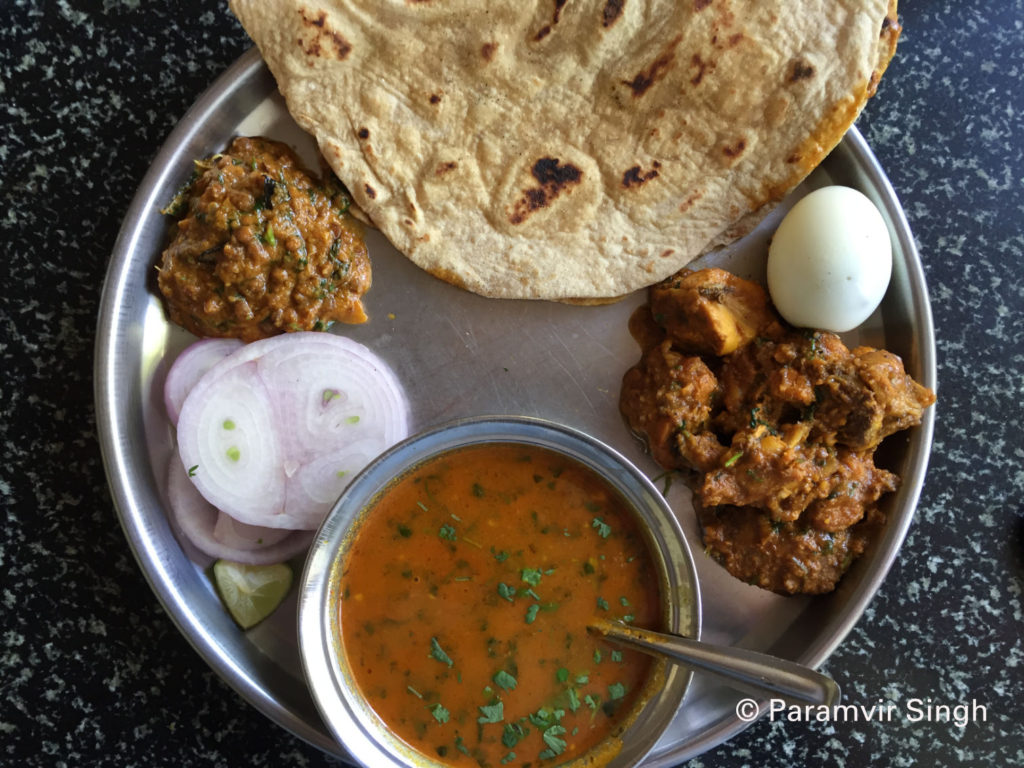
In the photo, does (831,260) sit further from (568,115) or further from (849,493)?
(568,115)

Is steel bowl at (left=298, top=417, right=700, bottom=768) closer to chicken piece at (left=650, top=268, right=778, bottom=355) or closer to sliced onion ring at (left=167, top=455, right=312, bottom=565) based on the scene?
sliced onion ring at (left=167, top=455, right=312, bottom=565)

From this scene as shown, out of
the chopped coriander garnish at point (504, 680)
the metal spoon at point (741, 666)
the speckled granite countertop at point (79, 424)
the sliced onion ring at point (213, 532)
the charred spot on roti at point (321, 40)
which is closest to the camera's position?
the metal spoon at point (741, 666)

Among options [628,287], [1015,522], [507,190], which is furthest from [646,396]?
[1015,522]

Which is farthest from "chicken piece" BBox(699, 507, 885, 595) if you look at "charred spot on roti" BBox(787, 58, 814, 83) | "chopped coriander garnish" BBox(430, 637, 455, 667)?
"charred spot on roti" BBox(787, 58, 814, 83)

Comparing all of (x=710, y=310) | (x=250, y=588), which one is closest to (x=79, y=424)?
(x=250, y=588)

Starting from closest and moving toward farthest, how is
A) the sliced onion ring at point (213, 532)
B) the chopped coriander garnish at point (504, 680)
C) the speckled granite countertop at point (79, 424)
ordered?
the chopped coriander garnish at point (504, 680), the sliced onion ring at point (213, 532), the speckled granite countertop at point (79, 424)

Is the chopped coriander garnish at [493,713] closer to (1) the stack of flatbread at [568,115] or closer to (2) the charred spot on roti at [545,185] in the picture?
(1) the stack of flatbread at [568,115]

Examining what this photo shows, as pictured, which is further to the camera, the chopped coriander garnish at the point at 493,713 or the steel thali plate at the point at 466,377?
the steel thali plate at the point at 466,377

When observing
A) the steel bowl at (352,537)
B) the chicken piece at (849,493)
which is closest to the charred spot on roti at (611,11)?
the steel bowl at (352,537)
